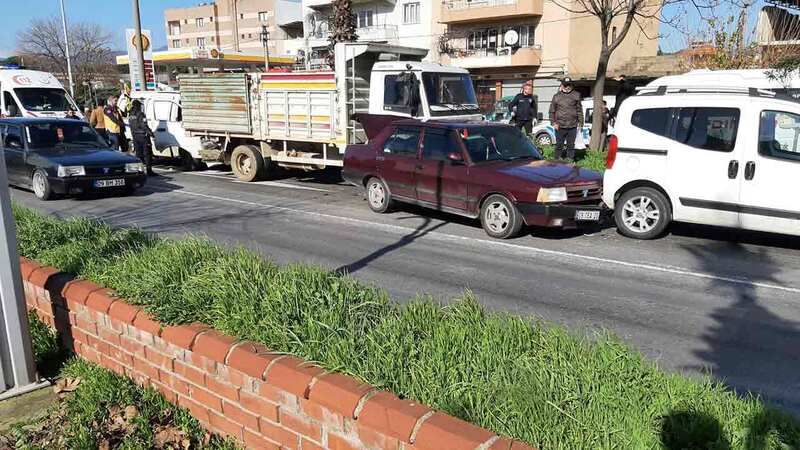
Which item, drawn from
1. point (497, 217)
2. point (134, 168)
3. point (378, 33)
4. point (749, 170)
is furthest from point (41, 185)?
point (378, 33)

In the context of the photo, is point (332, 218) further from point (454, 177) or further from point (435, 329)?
point (435, 329)

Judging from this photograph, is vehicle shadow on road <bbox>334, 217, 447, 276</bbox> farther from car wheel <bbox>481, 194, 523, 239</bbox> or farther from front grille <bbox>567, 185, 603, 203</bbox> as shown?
front grille <bbox>567, 185, 603, 203</bbox>

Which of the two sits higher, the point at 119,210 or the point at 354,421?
the point at 354,421

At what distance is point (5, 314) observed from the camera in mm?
3789

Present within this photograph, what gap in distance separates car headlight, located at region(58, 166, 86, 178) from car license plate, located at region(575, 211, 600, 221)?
9202mm

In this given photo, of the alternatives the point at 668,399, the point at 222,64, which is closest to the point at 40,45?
the point at 222,64

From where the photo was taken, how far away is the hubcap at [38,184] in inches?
488

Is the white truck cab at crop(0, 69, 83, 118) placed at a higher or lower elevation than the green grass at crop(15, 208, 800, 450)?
higher

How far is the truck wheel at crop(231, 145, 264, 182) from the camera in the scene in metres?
15.4

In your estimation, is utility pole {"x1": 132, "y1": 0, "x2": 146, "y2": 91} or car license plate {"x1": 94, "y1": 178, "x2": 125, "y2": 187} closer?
car license plate {"x1": 94, "y1": 178, "x2": 125, "y2": 187}

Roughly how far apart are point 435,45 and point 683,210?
37.9 meters

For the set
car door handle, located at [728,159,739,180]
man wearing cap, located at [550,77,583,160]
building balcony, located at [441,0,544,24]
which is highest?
building balcony, located at [441,0,544,24]

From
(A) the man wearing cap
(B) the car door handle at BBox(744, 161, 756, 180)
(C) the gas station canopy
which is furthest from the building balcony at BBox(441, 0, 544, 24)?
(B) the car door handle at BBox(744, 161, 756, 180)

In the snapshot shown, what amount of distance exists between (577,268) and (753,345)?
8.64ft
